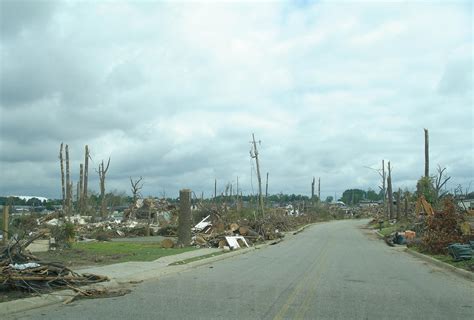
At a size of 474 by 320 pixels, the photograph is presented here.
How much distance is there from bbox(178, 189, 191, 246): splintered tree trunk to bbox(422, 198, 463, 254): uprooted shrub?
12.4 m

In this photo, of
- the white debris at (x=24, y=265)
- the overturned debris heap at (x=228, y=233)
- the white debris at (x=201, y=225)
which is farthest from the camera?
the white debris at (x=201, y=225)

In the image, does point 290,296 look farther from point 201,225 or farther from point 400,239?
point 201,225

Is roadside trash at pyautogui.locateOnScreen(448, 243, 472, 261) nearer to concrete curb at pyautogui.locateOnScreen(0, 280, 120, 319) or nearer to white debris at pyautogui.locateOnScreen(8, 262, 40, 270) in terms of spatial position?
concrete curb at pyautogui.locateOnScreen(0, 280, 120, 319)

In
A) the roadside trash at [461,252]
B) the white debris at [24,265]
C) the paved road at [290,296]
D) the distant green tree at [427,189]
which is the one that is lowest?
the paved road at [290,296]

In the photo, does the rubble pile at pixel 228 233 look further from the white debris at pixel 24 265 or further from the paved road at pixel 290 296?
the white debris at pixel 24 265

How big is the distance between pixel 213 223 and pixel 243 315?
29.4 m

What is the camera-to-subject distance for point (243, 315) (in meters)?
9.70

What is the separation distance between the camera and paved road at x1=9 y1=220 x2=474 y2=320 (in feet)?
32.7

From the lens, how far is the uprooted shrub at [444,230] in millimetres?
25297

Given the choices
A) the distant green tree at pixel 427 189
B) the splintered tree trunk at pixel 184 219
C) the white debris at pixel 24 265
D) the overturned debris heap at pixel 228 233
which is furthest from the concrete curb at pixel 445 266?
the distant green tree at pixel 427 189

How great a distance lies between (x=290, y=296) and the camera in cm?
1202

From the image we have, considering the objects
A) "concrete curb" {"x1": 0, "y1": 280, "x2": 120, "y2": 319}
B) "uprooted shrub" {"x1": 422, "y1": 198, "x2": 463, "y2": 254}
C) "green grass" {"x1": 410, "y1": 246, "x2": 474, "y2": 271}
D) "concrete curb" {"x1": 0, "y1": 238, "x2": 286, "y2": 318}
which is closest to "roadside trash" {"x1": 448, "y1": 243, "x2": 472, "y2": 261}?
"green grass" {"x1": 410, "y1": 246, "x2": 474, "y2": 271}

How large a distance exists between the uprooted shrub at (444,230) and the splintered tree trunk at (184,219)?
40.6ft

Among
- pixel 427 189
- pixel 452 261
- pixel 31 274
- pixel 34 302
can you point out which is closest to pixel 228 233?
pixel 452 261
